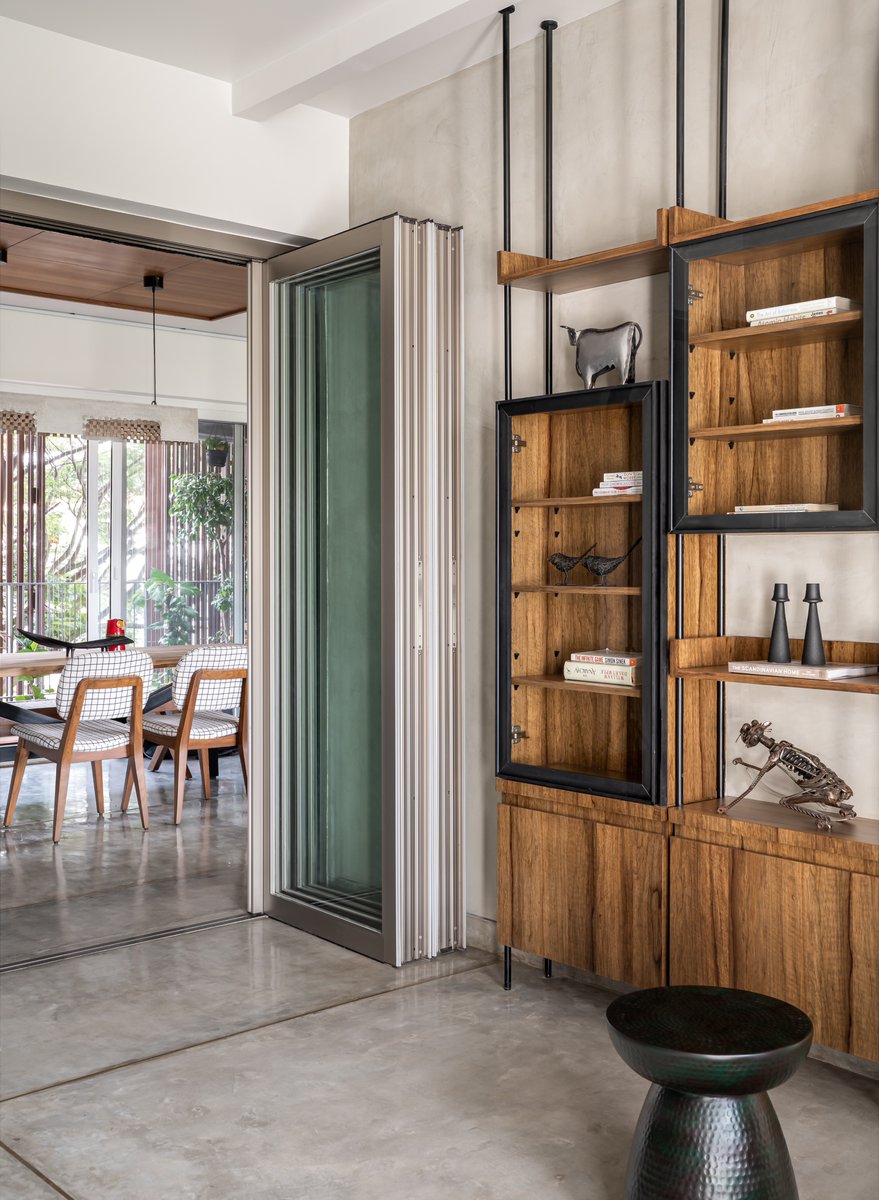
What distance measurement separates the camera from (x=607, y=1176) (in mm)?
2646

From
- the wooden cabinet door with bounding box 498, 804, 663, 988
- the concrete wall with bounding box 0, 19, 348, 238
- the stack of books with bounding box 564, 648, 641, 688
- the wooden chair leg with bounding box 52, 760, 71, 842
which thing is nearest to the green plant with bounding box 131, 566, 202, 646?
the wooden chair leg with bounding box 52, 760, 71, 842

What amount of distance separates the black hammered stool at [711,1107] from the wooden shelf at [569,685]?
1200 mm

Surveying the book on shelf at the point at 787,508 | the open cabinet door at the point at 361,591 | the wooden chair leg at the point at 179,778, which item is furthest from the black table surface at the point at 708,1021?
the wooden chair leg at the point at 179,778

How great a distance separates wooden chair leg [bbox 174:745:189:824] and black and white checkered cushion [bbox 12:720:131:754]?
330mm

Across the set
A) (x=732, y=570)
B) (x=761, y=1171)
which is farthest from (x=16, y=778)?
(x=761, y=1171)

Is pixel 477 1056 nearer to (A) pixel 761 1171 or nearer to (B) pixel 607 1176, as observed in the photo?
(B) pixel 607 1176

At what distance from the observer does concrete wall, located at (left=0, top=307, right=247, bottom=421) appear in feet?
26.2

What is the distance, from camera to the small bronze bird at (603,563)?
357 centimetres

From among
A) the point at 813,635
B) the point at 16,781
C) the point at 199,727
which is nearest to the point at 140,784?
the point at 199,727

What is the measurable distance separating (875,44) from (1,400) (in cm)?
573

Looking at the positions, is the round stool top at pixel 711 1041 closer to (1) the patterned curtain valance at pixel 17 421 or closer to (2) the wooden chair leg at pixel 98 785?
(2) the wooden chair leg at pixel 98 785

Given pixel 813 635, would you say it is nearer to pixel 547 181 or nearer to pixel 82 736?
pixel 547 181

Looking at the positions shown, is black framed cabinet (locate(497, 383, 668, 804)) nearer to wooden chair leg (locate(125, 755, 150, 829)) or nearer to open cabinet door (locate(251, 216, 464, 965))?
open cabinet door (locate(251, 216, 464, 965))

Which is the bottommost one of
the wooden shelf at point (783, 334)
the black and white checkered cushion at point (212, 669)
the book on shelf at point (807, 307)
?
the black and white checkered cushion at point (212, 669)
